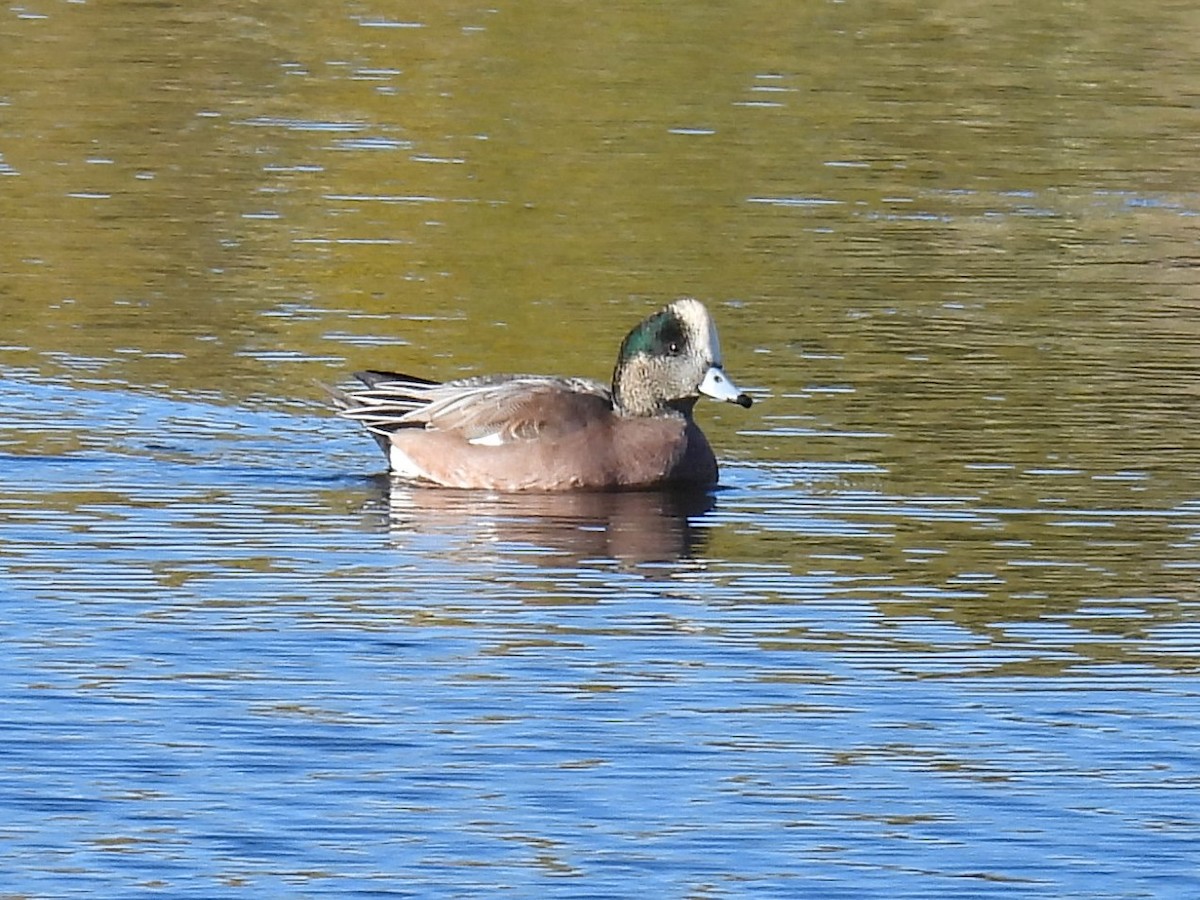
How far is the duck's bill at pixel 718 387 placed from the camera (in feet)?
45.3

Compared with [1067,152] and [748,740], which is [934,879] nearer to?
[748,740]

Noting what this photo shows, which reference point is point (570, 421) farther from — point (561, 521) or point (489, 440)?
point (561, 521)

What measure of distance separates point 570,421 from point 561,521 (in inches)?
35.5

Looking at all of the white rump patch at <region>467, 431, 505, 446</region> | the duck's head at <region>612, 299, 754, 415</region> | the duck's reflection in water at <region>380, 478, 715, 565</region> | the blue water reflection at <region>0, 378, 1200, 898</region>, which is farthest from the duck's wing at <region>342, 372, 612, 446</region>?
the blue water reflection at <region>0, 378, 1200, 898</region>

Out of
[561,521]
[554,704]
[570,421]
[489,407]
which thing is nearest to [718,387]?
[570,421]

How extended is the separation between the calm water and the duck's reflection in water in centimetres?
4

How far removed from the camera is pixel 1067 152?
2567 centimetres

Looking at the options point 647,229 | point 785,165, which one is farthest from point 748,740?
point 785,165

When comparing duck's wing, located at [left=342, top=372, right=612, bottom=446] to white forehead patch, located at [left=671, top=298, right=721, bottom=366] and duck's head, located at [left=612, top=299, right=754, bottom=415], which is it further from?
white forehead patch, located at [left=671, top=298, right=721, bottom=366]

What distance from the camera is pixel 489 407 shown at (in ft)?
45.1

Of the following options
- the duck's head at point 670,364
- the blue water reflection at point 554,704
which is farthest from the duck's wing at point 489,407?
the blue water reflection at point 554,704

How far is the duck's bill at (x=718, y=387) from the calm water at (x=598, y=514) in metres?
0.40

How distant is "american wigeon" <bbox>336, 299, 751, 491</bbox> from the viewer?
13578 mm

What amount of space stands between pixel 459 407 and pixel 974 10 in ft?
73.7
